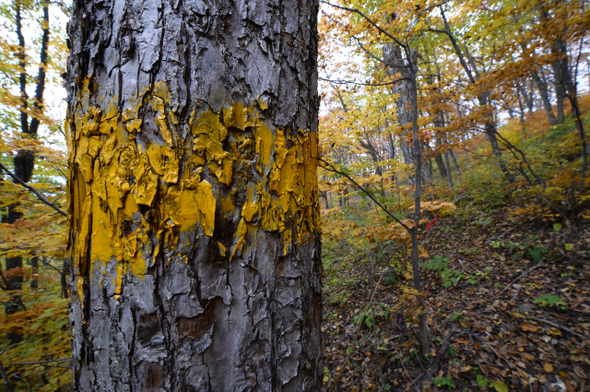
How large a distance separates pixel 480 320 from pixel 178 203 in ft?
15.2

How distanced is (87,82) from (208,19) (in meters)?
0.39

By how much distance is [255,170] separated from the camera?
27.7 inches

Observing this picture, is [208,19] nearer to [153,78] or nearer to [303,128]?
[153,78]

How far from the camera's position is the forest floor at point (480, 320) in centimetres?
283

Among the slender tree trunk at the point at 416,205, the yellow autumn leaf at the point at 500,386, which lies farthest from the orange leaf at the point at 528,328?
the slender tree trunk at the point at 416,205

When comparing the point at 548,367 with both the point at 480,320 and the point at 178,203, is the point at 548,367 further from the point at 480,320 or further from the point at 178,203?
the point at 178,203

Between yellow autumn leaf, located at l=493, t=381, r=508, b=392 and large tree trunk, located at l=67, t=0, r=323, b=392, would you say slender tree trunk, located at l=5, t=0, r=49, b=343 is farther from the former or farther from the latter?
yellow autumn leaf, located at l=493, t=381, r=508, b=392

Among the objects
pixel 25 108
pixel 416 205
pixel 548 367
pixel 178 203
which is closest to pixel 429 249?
pixel 548 367

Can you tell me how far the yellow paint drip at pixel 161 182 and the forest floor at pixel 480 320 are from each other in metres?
2.46

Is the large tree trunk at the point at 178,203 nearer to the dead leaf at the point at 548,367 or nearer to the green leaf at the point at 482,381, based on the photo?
the green leaf at the point at 482,381

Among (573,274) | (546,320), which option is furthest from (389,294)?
(573,274)

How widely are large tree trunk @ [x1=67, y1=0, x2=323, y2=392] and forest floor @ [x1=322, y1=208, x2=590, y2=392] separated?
230cm

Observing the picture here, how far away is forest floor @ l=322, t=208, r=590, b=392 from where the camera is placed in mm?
2828

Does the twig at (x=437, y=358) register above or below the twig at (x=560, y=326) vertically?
below
